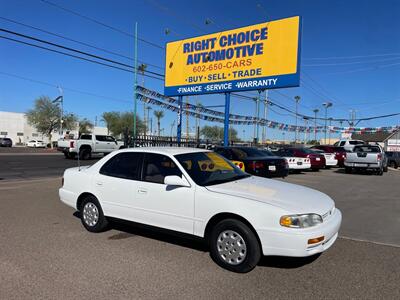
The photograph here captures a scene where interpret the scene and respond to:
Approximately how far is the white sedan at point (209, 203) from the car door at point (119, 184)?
2 centimetres

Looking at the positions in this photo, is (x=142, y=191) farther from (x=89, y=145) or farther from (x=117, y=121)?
(x=117, y=121)

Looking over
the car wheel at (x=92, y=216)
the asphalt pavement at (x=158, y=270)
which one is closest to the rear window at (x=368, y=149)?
the asphalt pavement at (x=158, y=270)

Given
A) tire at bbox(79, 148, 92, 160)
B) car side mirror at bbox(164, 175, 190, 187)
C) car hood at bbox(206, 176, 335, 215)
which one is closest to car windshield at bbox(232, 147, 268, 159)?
car hood at bbox(206, 176, 335, 215)

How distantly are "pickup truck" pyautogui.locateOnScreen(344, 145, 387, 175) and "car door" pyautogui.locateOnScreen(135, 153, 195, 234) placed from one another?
1550 centimetres

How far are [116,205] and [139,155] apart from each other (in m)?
0.90

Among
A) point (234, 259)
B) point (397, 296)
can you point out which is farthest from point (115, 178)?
point (397, 296)

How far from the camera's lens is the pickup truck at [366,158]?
57.7ft

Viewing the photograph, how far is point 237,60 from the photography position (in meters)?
16.2

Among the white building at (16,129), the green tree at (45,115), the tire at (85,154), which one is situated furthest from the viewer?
the white building at (16,129)

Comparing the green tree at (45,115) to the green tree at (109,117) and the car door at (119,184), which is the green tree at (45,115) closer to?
the green tree at (109,117)

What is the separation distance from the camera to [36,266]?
4.30m

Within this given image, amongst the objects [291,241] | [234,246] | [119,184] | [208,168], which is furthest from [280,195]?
[119,184]

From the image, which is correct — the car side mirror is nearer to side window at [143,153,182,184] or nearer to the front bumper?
side window at [143,153,182,184]

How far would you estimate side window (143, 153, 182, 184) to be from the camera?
16.8 ft
